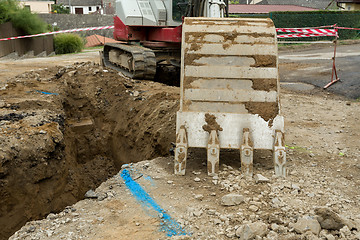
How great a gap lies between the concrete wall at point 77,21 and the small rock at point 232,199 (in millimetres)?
29320

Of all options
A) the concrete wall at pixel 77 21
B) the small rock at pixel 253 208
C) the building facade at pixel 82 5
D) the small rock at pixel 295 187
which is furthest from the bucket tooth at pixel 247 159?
the building facade at pixel 82 5

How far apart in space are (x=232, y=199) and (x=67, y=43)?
2031 centimetres

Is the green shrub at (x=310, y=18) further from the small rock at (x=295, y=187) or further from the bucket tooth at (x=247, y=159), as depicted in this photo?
the small rock at (x=295, y=187)

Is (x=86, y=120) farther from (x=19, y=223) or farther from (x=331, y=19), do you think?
(x=331, y=19)

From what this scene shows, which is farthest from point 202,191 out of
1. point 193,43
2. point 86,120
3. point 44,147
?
point 86,120

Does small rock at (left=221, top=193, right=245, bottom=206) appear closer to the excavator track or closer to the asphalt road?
the excavator track

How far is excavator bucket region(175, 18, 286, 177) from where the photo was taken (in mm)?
4648

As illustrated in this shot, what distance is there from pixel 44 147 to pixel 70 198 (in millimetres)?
991

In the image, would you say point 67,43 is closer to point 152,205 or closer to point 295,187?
point 152,205

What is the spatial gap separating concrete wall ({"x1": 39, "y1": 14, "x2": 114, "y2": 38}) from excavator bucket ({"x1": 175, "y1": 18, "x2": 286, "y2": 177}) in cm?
2781

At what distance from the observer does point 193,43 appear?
202 inches

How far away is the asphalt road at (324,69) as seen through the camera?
425 inches

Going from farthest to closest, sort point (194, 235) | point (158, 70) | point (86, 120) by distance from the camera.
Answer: point (158, 70)
point (86, 120)
point (194, 235)

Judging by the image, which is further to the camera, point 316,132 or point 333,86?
point 333,86
